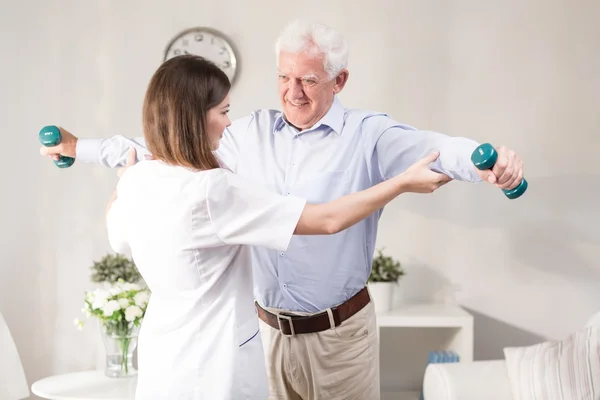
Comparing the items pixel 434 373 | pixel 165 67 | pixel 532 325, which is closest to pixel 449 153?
pixel 165 67

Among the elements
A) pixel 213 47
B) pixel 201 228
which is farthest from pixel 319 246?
pixel 213 47

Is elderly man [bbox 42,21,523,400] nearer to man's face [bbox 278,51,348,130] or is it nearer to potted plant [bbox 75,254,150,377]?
man's face [bbox 278,51,348,130]

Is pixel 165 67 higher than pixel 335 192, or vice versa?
pixel 165 67

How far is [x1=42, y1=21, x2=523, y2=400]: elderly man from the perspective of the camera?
2.19m

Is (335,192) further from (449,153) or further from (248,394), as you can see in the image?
(248,394)

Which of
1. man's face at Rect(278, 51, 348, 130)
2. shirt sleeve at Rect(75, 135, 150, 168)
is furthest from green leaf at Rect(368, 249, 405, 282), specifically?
shirt sleeve at Rect(75, 135, 150, 168)

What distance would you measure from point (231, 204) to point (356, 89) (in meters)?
2.11

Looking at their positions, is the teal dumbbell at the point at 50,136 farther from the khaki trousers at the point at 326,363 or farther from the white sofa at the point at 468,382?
the white sofa at the point at 468,382

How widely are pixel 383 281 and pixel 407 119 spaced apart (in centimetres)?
75

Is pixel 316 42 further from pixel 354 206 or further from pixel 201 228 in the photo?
pixel 201 228

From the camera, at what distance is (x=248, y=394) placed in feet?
5.50

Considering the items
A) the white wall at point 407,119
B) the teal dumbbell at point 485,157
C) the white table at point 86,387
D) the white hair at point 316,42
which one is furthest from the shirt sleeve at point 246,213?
the white wall at point 407,119

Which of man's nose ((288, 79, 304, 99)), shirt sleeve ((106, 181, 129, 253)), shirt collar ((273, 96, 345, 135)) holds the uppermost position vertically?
man's nose ((288, 79, 304, 99))

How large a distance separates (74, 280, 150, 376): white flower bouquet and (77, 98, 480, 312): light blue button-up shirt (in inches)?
30.6
